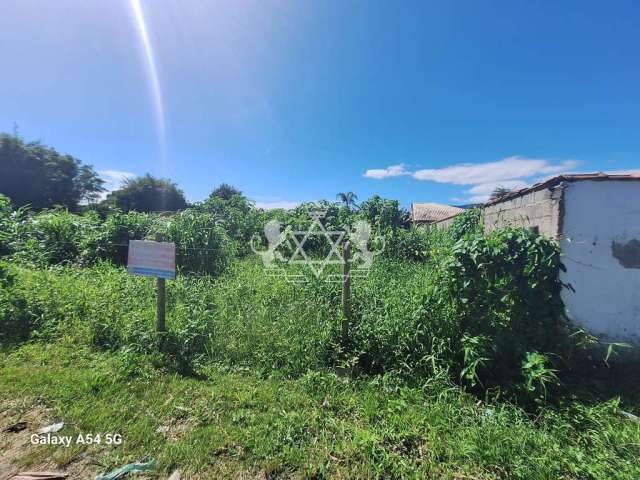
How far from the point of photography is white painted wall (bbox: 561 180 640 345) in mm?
3293

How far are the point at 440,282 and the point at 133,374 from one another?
10.8 feet

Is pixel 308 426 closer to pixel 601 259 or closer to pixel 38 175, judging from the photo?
pixel 601 259

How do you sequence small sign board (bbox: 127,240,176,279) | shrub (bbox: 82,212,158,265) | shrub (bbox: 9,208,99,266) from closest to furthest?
small sign board (bbox: 127,240,176,279) < shrub (bbox: 9,208,99,266) < shrub (bbox: 82,212,158,265)

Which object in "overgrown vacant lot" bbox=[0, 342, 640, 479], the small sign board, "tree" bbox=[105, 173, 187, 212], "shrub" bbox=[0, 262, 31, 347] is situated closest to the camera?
"overgrown vacant lot" bbox=[0, 342, 640, 479]

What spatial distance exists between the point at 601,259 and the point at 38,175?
1203 inches

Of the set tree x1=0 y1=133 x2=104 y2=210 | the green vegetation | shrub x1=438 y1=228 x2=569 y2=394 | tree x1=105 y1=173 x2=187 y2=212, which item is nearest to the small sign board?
the green vegetation

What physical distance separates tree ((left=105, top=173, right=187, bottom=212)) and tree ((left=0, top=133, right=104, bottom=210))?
4852mm

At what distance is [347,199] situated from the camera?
981cm

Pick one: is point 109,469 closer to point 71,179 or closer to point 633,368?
point 633,368

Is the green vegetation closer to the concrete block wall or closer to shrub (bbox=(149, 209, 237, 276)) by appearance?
the concrete block wall

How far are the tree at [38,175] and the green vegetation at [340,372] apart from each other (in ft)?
69.5

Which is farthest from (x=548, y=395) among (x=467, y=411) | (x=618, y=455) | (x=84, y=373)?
(x=84, y=373)

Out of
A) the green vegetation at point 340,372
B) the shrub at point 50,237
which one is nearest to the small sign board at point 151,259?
the green vegetation at point 340,372

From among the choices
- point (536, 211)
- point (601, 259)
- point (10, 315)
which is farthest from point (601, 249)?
point (10, 315)
